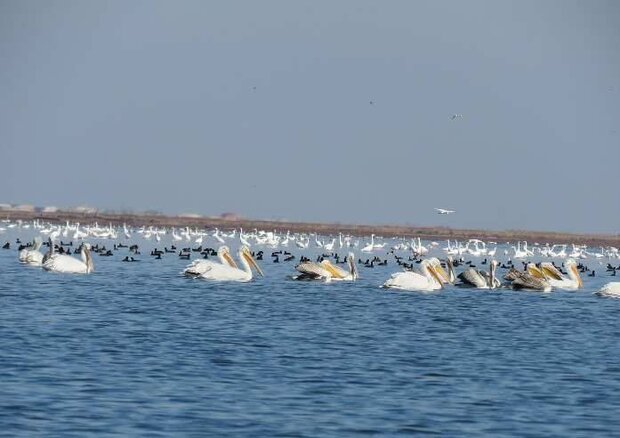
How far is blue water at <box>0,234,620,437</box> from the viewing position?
12766mm

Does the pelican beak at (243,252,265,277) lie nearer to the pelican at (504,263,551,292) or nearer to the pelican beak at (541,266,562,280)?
the pelican at (504,263,551,292)

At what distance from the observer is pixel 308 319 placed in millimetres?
22359

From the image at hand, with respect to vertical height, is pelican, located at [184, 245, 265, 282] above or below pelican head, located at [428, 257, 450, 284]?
below

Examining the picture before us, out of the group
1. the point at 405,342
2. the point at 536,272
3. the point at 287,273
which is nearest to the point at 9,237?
the point at 287,273

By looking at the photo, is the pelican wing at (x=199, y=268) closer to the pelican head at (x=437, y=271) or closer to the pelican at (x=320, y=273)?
the pelican at (x=320, y=273)

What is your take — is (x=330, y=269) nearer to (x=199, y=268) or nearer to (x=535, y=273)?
(x=199, y=268)

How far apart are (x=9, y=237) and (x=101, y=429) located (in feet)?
161

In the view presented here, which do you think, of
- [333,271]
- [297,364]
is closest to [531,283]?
[333,271]

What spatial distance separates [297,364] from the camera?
16.4m

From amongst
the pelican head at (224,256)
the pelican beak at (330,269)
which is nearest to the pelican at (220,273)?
the pelican head at (224,256)

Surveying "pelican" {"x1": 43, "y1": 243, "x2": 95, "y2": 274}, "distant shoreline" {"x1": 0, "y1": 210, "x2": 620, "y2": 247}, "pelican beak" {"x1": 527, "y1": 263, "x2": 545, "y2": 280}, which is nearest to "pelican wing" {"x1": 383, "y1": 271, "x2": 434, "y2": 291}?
"pelican beak" {"x1": 527, "y1": 263, "x2": 545, "y2": 280}

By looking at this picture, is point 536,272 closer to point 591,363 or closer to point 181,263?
point 181,263

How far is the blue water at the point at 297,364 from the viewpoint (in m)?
Answer: 12.8

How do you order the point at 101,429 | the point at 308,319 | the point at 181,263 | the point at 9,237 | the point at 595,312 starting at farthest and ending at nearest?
1. the point at 9,237
2. the point at 181,263
3. the point at 595,312
4. the point at 308,319
5. the point at 101,429
